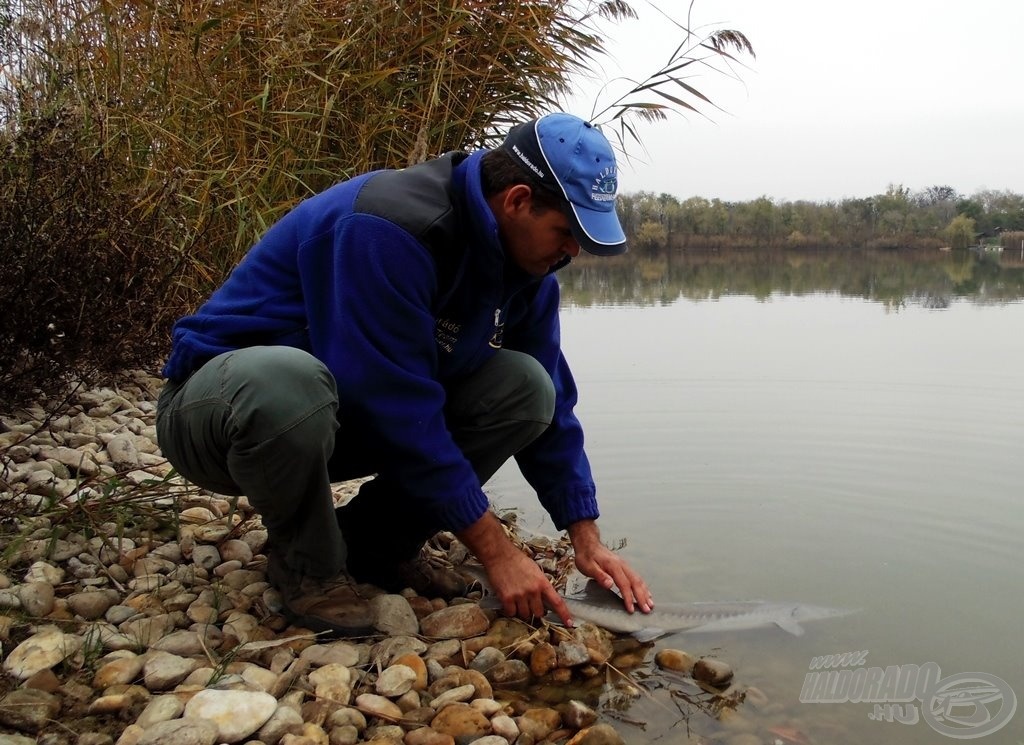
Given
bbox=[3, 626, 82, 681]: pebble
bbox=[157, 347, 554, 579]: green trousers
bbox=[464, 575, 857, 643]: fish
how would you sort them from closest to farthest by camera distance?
1. bbox=[3, 626, 82, 681]: pebble
2. bbox=[157, 347, 554, 579]: green trousers
3. bbox=[464, 575, 857, 643]: fish

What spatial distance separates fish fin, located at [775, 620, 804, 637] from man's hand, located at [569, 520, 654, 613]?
0.40m

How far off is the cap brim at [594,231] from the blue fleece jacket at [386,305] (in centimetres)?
19

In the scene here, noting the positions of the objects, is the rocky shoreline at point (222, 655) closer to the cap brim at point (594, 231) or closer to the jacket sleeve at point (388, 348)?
the jacket sleeve at point (388, 348)

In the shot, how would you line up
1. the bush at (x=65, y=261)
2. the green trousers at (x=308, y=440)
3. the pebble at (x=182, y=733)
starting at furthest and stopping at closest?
the bush at (x=65, y=261) → the green trousers at (x=308, y=440) → the pebble at (x=182, y=733)

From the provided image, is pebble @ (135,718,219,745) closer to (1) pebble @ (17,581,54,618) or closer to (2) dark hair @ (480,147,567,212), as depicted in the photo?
(1) pebble @ (17,581,54,618)

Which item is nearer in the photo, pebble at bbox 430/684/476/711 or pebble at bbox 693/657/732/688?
pebble at bbox 430/684/476/711

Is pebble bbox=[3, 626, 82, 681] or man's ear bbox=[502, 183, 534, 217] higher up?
man's ear bbox=[502, 183, 534, 217]

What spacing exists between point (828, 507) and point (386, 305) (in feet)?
8.16

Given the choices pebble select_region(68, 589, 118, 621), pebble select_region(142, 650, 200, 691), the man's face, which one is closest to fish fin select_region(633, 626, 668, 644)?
the man's face

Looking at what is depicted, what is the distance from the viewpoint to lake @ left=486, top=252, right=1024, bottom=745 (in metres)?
2.21

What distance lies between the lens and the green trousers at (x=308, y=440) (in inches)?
75.7

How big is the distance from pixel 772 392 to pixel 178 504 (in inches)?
176

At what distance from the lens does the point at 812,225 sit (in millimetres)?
45094

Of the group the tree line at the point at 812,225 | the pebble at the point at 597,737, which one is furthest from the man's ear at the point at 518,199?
the tree line at the point at 812,225
